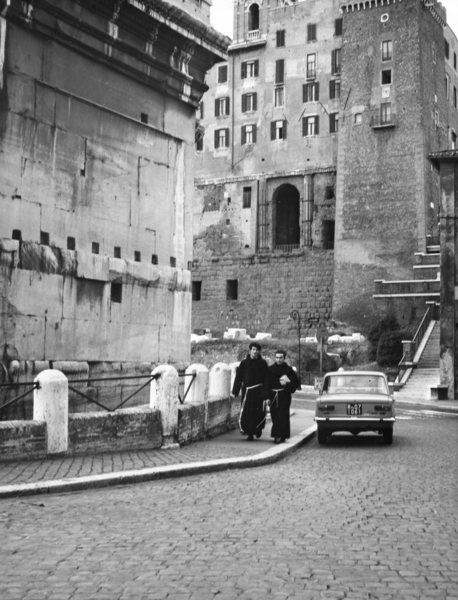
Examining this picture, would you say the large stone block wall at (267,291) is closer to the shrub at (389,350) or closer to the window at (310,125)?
the window at (310,125)

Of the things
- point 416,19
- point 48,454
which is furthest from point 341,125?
point 48,454

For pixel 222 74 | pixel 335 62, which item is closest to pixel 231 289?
pixel 222 74

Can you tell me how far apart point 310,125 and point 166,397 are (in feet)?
172

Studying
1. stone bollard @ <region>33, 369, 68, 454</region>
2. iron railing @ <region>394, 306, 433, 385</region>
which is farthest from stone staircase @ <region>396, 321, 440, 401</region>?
stone bollard @ <region>33, 369, 68, 454</region>

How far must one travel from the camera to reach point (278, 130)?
214 feet

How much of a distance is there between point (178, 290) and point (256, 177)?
4777 cm

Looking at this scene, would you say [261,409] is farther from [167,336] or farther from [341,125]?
[341,125]

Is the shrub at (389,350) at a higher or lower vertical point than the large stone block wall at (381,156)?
lower

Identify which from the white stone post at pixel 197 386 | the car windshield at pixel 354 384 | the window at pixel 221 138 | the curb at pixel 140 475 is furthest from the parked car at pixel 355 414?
the window at pixel 221 138

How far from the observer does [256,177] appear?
6531 centimetres

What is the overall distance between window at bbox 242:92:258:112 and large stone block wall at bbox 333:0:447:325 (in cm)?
905

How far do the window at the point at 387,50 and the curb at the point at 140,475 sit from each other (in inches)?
1898

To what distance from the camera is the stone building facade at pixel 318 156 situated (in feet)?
188

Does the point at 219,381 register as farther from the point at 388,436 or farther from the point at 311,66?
the point at 311,66
